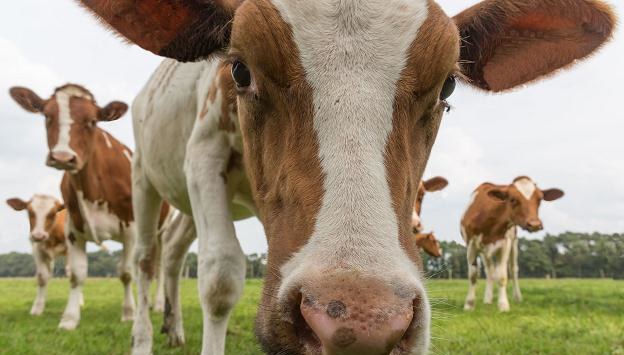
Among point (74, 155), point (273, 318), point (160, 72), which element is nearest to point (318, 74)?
point (273, 318)

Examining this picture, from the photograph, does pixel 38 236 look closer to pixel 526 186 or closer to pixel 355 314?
pixel 526 186

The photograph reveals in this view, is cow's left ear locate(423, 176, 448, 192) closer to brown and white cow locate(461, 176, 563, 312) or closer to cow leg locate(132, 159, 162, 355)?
brown and white cow locate(461, 176, 563, 312)

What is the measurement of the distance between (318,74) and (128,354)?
407 cm

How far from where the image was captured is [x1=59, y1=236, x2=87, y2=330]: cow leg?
780cm

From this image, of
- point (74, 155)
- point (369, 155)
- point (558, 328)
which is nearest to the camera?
point (369, 155)

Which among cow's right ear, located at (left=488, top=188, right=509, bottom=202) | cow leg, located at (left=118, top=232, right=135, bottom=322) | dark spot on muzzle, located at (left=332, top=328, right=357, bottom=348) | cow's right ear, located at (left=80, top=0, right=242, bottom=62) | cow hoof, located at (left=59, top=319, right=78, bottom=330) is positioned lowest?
cow hoof, located at (left=59, top=319, right=78, bottom=330)

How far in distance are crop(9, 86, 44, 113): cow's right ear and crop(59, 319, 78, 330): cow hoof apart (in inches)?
124

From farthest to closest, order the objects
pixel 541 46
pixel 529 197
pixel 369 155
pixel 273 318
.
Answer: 1. pixel 529 197
2. pixel 541 46
3. pixel 369 155
4. pixel 273 318

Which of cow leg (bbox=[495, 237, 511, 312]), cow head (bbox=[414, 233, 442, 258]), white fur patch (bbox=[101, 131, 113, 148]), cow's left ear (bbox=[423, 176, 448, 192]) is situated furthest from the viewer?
cow head (bbox=[414, 233, 442, 258])

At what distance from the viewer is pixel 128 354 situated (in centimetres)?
537

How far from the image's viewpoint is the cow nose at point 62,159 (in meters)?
8.05

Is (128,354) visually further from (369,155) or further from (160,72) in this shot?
(369,155)

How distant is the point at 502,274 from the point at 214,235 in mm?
10137

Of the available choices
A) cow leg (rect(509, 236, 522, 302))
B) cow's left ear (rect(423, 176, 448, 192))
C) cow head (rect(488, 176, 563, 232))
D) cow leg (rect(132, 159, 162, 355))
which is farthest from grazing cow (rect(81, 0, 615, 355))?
cow leg (rect(509, 236, 522, 302))
